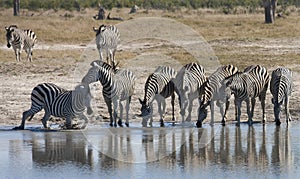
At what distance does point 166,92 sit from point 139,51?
10283 millimetres

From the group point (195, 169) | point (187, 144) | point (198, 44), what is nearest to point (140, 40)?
point (198, 44)

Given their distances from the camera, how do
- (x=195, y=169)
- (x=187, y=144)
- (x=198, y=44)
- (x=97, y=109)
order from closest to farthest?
(x=195, y=169)
(x=187, y=144)
(x=97, y=109)
(x=198, y=44)

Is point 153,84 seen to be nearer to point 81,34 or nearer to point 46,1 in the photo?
point 81,34

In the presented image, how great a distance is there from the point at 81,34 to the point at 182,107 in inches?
638

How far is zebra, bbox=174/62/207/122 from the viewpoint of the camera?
44.1ft

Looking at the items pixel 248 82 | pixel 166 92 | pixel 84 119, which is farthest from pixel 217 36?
pixel 84 119

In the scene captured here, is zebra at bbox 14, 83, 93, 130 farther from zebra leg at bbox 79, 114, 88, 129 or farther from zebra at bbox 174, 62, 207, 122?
zebra at bbox 174, 62, 207, 122

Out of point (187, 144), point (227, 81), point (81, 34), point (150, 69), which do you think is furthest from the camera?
point (81, 34)

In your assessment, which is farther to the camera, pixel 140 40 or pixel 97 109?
pixel 140 40

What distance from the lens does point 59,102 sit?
1248 cm

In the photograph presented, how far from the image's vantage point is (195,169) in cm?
948

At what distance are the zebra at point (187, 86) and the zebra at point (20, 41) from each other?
924cm

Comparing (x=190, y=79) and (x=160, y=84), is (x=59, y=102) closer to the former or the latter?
(x=160, y=84)

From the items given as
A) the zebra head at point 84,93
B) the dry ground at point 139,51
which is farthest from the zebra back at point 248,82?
the zebra head at point 84,93
